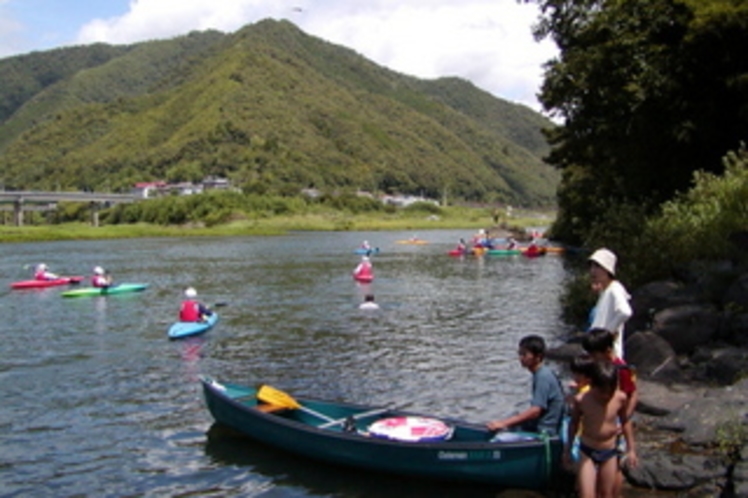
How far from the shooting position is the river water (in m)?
12.4

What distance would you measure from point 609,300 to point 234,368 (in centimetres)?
1302

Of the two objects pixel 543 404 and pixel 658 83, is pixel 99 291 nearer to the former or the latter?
pixel 658 83

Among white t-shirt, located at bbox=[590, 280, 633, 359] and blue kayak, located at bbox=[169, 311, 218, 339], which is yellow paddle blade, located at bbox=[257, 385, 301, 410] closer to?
white t-shirt, located at bbox=[590, 280, 633, 359]

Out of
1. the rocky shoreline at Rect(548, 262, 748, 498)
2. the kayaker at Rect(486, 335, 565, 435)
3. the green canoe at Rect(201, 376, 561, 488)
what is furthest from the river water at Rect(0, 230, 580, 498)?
the rocky shoreline at Rect(548, 262, 748, 498)

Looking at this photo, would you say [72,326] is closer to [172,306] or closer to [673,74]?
[172,306]

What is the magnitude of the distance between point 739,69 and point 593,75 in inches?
219

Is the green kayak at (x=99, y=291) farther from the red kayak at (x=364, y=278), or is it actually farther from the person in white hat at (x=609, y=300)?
the person in white hat at (x=609, y=300)

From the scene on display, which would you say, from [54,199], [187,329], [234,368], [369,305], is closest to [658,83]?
[369,305]

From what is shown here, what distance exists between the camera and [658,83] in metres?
26.4

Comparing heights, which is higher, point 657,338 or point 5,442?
point 657,338

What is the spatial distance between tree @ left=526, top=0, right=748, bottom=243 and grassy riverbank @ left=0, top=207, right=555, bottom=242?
79284 mm

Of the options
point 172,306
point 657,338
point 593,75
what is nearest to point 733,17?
point 593,75

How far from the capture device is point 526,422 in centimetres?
1077

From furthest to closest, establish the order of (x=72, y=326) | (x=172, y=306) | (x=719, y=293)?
(x=172, y=306) → (x=72, y=326) → (x=719, y=293)
